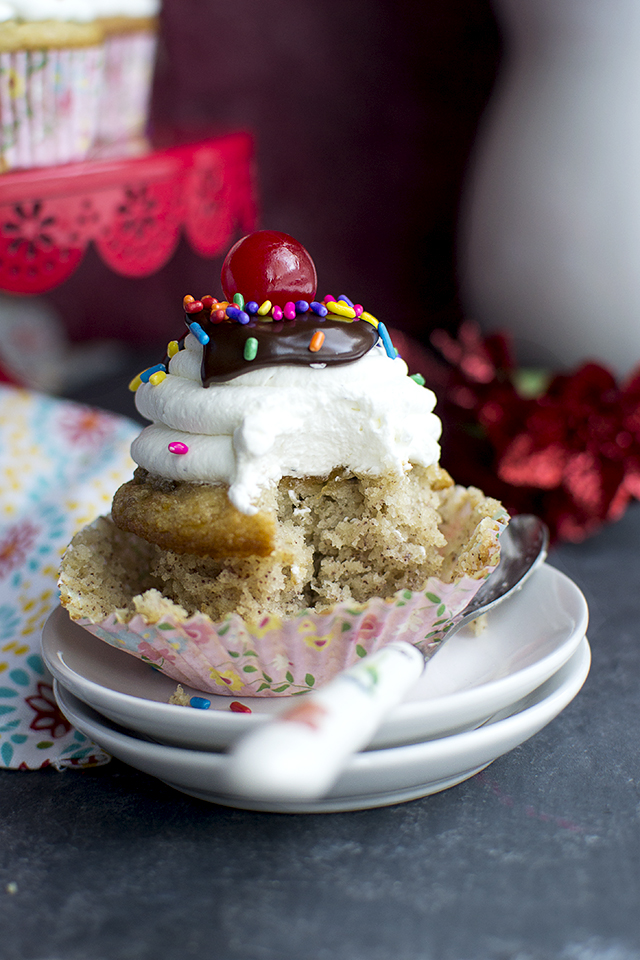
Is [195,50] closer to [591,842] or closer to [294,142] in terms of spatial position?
[294,142]

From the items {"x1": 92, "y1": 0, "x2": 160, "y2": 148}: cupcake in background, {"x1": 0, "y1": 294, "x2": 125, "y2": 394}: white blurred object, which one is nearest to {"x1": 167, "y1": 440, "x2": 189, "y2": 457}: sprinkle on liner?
{"x1": 92, "y1": 0, "x2": 160, "y2": 148}: cupcake in background

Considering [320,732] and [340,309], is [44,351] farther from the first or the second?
[320,732]

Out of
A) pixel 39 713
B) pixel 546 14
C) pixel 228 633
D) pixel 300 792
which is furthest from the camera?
pixel 546 14

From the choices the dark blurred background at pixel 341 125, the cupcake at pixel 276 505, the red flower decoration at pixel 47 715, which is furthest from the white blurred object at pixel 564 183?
the red flower decoration at pixel 47 715

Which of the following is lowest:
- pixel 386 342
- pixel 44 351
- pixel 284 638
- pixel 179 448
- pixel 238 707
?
pixel 44 351

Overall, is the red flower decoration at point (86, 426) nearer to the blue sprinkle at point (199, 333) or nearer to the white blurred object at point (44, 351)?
the blue sprinkle at point (199, 333)

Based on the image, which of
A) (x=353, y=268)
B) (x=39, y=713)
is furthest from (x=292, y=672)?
(x=353, y=268)

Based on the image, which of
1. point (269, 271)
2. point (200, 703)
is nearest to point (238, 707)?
point (200, 703)
